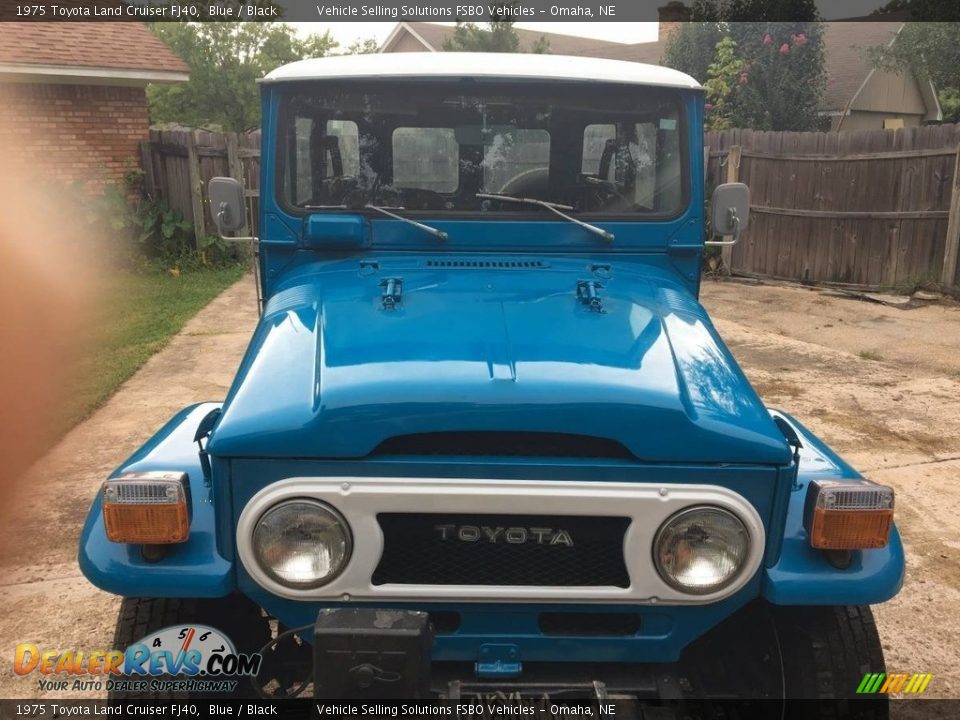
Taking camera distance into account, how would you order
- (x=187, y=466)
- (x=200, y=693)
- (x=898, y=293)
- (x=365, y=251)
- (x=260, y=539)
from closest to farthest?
(x=260, y=539)
(x=200, y=693)
(x=187, y=466)
(x=365, y=251)
(x=898, y=293)

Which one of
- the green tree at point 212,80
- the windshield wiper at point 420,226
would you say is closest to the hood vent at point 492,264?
the windshield wiper at point 420,226

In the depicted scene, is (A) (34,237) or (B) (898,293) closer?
(B) (898,293)

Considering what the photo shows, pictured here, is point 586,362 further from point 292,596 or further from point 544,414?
point 292,596

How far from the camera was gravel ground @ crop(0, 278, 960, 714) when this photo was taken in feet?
11.9

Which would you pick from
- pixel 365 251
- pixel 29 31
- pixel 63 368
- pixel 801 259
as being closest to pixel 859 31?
pixel 801 259

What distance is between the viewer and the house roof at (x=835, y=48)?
24188mm

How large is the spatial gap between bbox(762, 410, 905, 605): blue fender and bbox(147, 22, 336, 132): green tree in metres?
32.3

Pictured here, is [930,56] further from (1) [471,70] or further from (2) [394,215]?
(2) [394,215]

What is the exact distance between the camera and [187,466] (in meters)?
2.60

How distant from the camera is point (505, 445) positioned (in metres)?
2.18

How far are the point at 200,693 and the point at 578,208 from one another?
211 centimetres

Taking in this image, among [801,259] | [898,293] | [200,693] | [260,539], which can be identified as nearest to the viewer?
[260,539]

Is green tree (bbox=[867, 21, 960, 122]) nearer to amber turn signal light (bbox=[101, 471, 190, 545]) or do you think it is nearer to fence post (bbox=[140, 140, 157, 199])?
fence post (bbox=[140, 140, 157, 199])

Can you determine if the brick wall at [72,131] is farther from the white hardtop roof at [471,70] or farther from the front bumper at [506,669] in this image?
the front bumper at [506,669]
